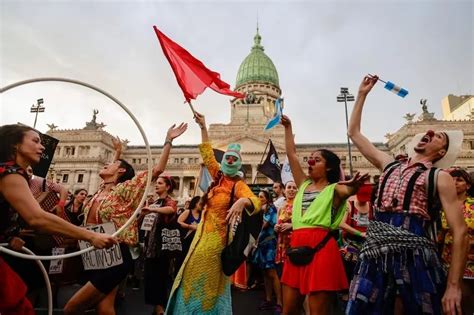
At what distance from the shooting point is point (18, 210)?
2.35 m

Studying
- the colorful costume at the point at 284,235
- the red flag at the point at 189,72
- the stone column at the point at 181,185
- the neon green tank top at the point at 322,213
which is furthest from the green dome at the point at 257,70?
the neon green tank top at the point at 322,213

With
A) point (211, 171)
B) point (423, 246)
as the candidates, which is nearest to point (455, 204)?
point (423, 246)

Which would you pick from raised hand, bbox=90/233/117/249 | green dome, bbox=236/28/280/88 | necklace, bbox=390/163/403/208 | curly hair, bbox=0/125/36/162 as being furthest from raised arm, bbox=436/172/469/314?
green dome, bbox=236/28/280/88

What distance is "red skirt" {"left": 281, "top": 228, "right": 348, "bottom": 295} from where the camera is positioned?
3123 millimetres

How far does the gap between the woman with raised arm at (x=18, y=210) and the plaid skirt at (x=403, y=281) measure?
81.7 inches

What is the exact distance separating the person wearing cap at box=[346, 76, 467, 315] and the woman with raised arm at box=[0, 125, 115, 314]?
2.14 m

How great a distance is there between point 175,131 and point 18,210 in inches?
94.7

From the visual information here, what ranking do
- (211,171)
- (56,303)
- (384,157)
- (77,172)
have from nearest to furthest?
(384,157) → (211,171) → (56,303) → (77,172)

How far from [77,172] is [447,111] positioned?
230 feet

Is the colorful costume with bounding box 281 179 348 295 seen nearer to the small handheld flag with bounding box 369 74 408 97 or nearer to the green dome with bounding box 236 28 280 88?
the small handheld flag with bounding box 369 74 408 97

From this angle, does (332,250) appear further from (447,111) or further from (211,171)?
(447,111)

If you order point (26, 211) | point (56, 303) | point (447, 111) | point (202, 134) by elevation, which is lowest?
point (56, 303)

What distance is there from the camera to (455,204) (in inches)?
96.0

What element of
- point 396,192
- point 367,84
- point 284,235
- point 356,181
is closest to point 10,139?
point 356,181
